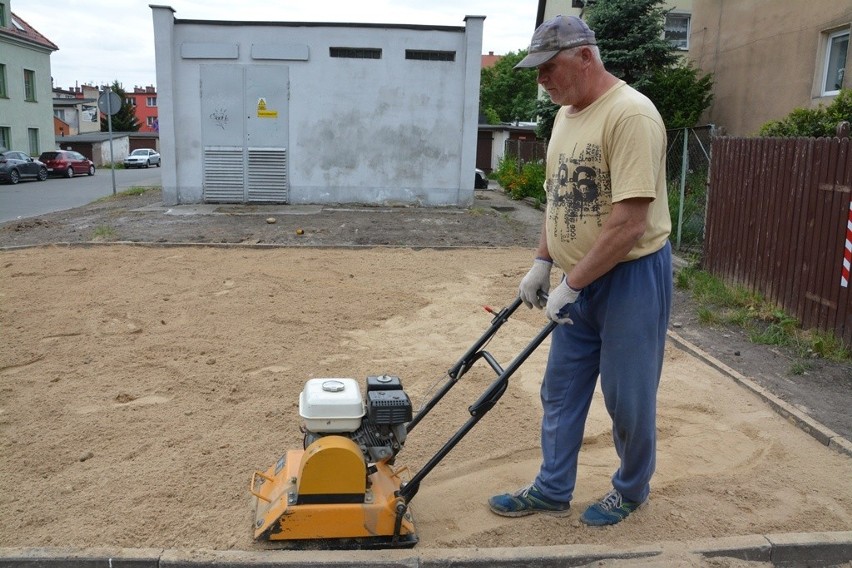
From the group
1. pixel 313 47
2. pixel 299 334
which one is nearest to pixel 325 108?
pixel 313 47

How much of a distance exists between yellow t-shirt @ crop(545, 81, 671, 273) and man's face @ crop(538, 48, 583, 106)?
10 cm

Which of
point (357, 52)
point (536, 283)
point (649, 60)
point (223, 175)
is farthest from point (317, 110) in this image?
point (536, 283)

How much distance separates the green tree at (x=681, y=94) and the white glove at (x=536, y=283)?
15.0 metres

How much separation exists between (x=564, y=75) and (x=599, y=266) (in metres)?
0.84

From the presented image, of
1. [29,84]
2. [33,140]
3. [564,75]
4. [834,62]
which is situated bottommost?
[33,140]

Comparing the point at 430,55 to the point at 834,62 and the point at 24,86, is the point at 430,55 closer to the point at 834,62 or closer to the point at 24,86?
the point at 834,62

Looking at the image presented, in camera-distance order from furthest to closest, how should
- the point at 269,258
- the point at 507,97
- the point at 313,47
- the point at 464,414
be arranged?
1. the point at 507,97
2. the point at 313,47
3. the point at 269,258
4. the point at 464,414

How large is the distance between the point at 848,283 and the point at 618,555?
179 inches

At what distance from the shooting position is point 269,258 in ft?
34.2

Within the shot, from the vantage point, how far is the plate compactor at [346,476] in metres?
3.30

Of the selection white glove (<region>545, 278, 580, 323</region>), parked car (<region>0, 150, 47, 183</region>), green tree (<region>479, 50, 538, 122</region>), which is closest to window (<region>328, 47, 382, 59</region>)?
white glove (<region>545, 278, 580, 323</region>)

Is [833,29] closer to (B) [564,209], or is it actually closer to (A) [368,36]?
(A) [368,36]

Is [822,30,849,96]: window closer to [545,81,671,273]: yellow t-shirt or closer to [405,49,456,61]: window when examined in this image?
[405,49,456,61]: window

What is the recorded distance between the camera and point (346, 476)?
3.30 m
